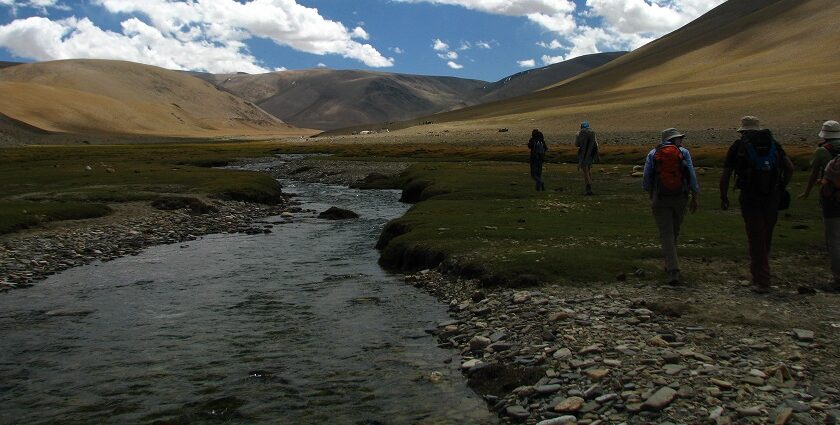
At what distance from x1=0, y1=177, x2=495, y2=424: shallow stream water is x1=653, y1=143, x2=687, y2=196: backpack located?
589 cm

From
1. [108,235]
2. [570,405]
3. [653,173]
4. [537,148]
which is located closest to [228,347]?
[570,405]

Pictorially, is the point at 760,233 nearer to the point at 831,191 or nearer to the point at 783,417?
the point at 831,191

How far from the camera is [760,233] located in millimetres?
15305

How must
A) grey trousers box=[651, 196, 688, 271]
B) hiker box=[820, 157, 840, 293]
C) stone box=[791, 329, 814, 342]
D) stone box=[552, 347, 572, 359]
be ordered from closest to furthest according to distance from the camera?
stone box=[791, 329, 814, 342]
stone box=[552, 347, 572, 359]
hiker box=[820, 157, 840, 293]
grey trousers box=[651, 196, 688, 271]

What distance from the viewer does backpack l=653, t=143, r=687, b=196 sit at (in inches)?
624

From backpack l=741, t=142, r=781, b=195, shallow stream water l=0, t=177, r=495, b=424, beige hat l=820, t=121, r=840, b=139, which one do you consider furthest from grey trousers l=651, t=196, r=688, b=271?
shallow stream water l=0, t=177, r=495, b=424

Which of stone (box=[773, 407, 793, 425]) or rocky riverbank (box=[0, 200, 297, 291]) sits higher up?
stone (box=[773, 407, 793, 425])

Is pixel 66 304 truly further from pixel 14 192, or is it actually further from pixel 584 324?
pixel 14 192

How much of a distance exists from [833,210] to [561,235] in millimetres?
8701

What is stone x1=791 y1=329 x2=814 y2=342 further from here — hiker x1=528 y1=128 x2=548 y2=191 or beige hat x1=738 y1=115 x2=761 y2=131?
hiker x1=528 y1=128 x2=548 y2=191

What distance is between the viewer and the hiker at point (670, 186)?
1585 centimetres

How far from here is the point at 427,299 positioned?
18.5 metres

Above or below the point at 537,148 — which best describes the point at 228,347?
below

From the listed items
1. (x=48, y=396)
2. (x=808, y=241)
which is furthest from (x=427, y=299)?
(x=808, y=241)
